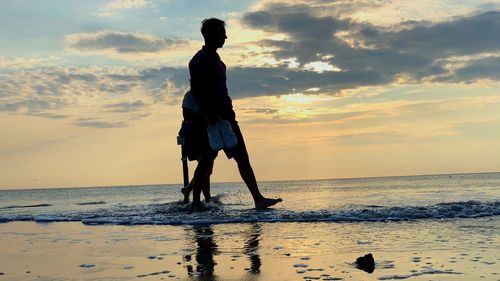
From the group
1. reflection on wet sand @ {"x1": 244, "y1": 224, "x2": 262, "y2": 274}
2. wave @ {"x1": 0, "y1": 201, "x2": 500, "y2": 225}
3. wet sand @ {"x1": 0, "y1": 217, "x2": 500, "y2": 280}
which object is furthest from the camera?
wave @ {"x1": 0, "y1": 201, "x2": 500, "y2": 225}

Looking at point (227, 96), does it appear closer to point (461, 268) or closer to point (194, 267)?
point (194, 267)

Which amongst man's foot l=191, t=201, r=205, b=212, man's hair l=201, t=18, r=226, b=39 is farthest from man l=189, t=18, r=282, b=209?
man's foot l=191, t=201, r=205, b=212

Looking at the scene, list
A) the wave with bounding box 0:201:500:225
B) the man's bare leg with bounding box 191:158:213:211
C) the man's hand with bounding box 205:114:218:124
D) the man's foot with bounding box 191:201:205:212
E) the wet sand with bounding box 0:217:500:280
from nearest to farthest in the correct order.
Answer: the wet sand with bounding box 0:217:500:280
the wave with bounding box 0:201:500:225
the man's hand with bounding box 205:114:218:124
the man's bare leg with bounding box 191:158:213:211
the man's foot with bounding box 191:201:205:212

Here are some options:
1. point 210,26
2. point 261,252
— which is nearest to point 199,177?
point 210,26

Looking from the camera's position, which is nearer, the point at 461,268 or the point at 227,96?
the point at 461,268

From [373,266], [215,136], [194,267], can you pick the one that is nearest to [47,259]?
[194,267]

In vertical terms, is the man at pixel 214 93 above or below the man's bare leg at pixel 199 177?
above

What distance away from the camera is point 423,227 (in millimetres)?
5043

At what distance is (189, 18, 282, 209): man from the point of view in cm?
715

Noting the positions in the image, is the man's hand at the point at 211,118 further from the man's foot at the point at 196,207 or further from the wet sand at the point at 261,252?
the wet sand at the point at 261,252

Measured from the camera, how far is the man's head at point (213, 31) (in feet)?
23.6

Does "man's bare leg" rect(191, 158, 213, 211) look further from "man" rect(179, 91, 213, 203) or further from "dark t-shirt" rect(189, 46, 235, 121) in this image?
"dark t-shirt" rect(189, 46, 235, 121)

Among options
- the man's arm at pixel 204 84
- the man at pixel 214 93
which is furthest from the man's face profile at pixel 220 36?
the man's arm at pixel 204 84

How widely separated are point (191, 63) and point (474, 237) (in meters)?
4.42
